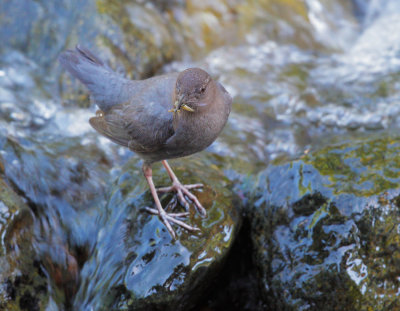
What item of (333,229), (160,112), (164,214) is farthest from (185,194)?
(333,229)

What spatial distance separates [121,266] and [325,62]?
522cm

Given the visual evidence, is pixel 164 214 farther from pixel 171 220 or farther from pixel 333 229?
pixel 333 229

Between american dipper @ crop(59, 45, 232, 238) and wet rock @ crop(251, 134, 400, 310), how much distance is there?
2.10ft

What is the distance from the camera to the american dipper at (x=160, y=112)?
2920 mm

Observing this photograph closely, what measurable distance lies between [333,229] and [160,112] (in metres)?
1.53

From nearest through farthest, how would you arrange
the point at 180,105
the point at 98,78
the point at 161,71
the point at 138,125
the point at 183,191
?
the point at 180,105 < the point at 138,125 < the point at 183,191 < the point at 98,78 < the point at 161,71

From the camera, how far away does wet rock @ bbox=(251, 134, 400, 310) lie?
2.85 m

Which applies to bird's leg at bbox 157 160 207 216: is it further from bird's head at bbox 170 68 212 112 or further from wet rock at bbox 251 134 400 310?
bird's head at bbox 170 68 212 112

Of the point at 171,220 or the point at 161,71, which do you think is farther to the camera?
the point at 161,71

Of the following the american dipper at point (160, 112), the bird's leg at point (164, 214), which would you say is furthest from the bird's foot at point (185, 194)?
the bird's leg at point (164, 214)

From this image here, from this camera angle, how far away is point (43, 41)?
5.93 meters

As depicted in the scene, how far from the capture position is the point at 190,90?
279 cm

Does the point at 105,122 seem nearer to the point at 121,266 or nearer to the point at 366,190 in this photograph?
the point at 121,266

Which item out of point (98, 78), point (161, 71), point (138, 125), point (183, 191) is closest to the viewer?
point (138, 125)
